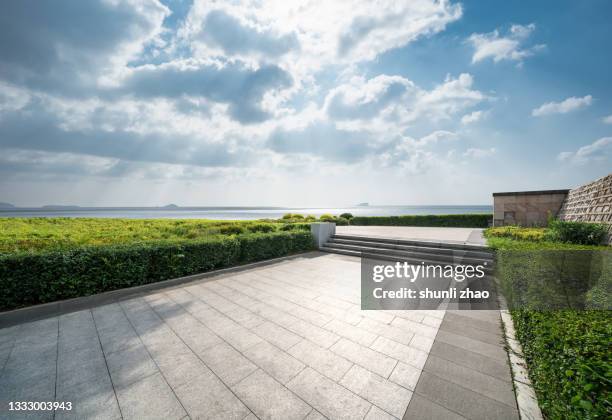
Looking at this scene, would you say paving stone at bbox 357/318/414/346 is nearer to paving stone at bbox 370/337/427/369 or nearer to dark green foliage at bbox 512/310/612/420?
paving stone at bbox 370/337/427/369

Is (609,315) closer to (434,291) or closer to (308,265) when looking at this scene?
(434,291)

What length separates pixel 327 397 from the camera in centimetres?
274

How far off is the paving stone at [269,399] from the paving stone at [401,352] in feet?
5.06

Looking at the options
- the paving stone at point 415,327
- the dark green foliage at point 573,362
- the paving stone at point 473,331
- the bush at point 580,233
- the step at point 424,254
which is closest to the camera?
the dark green foliage at point 573,362

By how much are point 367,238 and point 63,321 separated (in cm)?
1015

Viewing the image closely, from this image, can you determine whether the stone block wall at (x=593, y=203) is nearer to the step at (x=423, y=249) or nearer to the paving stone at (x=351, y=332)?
the step at (x=423, y=249)

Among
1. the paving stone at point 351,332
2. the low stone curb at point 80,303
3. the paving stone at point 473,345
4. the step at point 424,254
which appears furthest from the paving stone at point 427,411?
the step at point 424,254

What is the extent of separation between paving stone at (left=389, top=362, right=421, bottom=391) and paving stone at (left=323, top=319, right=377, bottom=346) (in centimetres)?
64

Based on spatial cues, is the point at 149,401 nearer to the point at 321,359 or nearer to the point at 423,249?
the point at 321,359

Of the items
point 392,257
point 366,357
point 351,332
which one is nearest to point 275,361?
point 366,357

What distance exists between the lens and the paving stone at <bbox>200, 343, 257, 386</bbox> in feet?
10.1

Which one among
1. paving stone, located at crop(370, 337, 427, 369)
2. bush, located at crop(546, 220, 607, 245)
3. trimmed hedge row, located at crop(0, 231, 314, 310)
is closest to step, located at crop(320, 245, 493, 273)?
bush, located at crop(546, 220, 607, 245)

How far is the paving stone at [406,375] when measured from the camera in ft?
9.64

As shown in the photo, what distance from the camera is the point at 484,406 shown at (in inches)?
103
